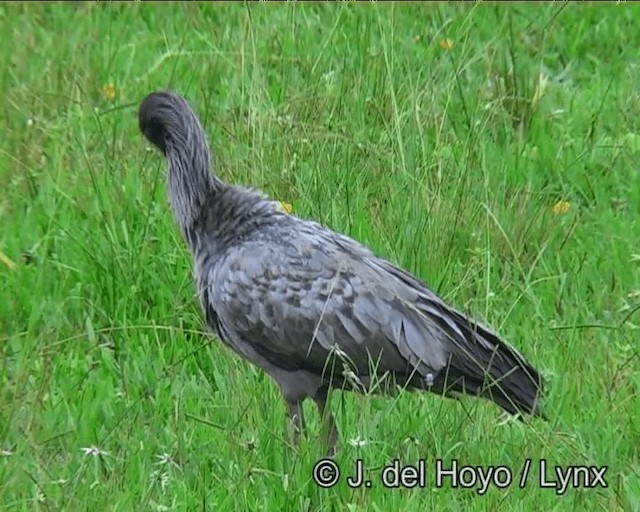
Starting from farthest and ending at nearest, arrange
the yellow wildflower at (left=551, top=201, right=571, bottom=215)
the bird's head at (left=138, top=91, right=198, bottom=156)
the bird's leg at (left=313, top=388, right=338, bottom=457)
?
the yellow wildflower at (left=551, top=201, right=571, bottom=215)
the bird's head at (left=138, top=91, right=198, bottom=156)
the bird's leg at (left=313, top=388, right=338, bottom=457)

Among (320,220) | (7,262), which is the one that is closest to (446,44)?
(320,220)

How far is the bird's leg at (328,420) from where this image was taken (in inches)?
215

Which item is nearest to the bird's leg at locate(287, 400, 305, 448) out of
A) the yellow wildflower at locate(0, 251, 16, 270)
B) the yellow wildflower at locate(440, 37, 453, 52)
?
the yellow wildflower at locate(0, 251, 16, 270)

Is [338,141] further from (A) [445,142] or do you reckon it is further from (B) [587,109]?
(B) [587,109]

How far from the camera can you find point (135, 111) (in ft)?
27.5

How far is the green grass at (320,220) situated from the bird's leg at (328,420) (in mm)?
50

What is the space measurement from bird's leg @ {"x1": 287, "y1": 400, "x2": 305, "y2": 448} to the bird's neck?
0.75 metres

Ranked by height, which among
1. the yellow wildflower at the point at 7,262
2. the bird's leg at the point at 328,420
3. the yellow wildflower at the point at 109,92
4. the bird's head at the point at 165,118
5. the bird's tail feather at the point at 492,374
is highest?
the bird's head at the point at 165,118

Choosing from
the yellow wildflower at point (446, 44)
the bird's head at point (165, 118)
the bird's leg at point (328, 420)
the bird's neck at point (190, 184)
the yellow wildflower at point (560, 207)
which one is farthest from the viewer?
the yellow wildflower at point (446, 44)

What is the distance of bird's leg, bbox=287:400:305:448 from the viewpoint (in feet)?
18.5

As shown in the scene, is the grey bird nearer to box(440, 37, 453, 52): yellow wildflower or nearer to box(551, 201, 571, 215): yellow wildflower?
box(551, 201, 571, 215): yellow wildflower

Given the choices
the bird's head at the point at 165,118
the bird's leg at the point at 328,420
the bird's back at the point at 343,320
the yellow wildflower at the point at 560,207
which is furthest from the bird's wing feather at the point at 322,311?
the yellow wildflower at the point at 560,207

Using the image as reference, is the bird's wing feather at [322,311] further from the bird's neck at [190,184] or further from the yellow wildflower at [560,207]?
the yellow wildflower at [560,207]

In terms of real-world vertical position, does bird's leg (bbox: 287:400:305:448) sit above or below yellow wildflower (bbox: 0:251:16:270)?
above
